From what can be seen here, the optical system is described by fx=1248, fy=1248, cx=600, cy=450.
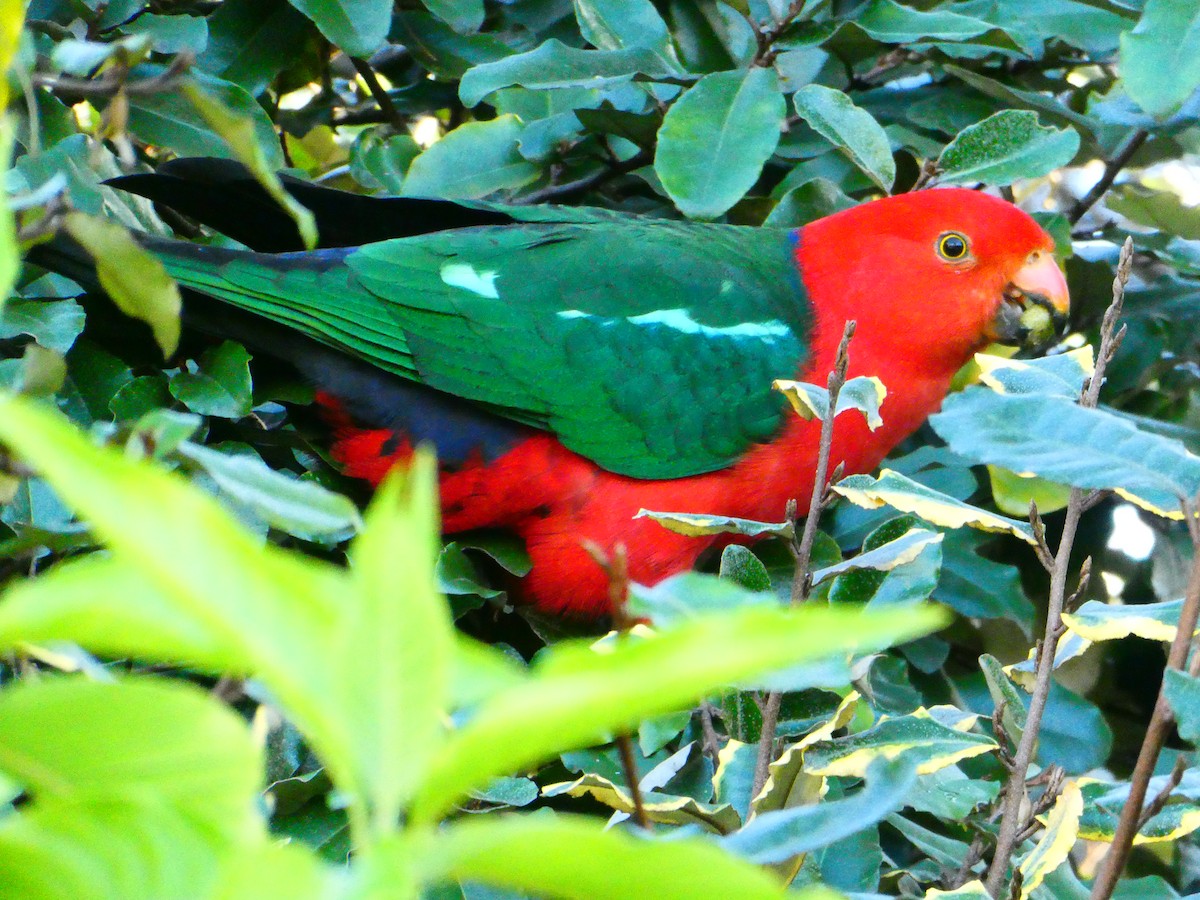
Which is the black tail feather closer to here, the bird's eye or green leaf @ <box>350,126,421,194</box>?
green leaf @ <box>350,126,421,194</box>

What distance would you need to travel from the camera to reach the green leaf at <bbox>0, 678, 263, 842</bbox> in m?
0.37

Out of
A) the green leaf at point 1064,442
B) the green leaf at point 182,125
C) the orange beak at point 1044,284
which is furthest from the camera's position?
the orange beak at point 1044,284

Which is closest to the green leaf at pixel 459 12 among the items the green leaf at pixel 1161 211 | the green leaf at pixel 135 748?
the green leaf at pixel 1161 211

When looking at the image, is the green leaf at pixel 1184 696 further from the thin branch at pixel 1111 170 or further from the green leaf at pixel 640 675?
the thin branch at pixel 1111 170

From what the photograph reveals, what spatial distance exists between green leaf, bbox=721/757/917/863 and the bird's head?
55.5 inches

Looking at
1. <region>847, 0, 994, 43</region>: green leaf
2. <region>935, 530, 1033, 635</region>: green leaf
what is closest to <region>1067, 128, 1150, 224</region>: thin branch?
<region>847, 0, 994, 43</region>: green leaf

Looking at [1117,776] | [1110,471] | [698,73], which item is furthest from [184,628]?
[1117,776]

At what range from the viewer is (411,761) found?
0.33 m

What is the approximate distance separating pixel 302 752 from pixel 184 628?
92cm

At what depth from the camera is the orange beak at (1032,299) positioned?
77.5 inches

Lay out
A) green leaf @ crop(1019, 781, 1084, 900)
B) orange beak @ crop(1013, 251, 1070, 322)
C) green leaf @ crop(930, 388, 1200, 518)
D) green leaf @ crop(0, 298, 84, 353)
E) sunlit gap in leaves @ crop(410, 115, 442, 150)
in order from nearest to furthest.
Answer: green leaf @ crop(930, 388, 1200, 518) → green leaf @ crop(1019, 781, 1084, 900) → green leaf @ crop(0, 298, 84, 353) → orange beak @ crop(1013, 251, 1070, 322) → sunlit gap in leaves @ crop(410, 115, 442, 150)

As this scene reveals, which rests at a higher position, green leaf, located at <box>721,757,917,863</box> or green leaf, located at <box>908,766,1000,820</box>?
green leaf, located at <box>721,757,917,863</box>

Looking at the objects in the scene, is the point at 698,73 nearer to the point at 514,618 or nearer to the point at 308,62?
the point at 308,62

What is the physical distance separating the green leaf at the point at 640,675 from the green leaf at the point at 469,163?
156 cm
